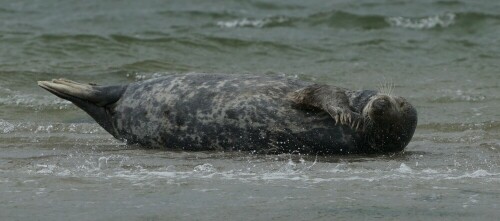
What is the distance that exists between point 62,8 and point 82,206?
46.7 feet

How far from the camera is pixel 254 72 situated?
519 inches

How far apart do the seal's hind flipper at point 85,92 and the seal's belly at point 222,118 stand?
0.09 metres

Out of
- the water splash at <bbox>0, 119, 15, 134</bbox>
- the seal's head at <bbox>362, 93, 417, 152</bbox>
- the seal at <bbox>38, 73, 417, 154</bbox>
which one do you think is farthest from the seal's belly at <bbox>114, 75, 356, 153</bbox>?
the water splash at <bbox>0, 119, 15, 134</bbox>

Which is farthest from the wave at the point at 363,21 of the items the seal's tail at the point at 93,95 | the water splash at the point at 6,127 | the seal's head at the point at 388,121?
the seal's head at the point at 388,121

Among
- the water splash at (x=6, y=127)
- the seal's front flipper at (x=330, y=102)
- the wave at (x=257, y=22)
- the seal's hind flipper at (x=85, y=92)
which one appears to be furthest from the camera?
the wave at (x=257, y=22)

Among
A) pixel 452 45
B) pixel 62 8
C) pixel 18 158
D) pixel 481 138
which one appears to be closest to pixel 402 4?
Answer: pixel 452 45

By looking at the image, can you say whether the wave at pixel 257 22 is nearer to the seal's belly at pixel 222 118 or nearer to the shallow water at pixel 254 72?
the shallow water at pixel 254 72

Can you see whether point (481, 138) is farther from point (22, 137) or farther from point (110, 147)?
point (22, 137)

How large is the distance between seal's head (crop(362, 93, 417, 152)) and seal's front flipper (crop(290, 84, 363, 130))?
0.09 m

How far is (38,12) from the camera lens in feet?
60.4

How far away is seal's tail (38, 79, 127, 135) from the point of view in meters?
7.84

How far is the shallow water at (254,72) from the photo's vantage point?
523 cm

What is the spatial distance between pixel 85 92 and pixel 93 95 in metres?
0.06

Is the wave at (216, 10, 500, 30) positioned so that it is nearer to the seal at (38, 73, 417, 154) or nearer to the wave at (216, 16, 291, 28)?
the wave at (216, 16, 291, 28)
